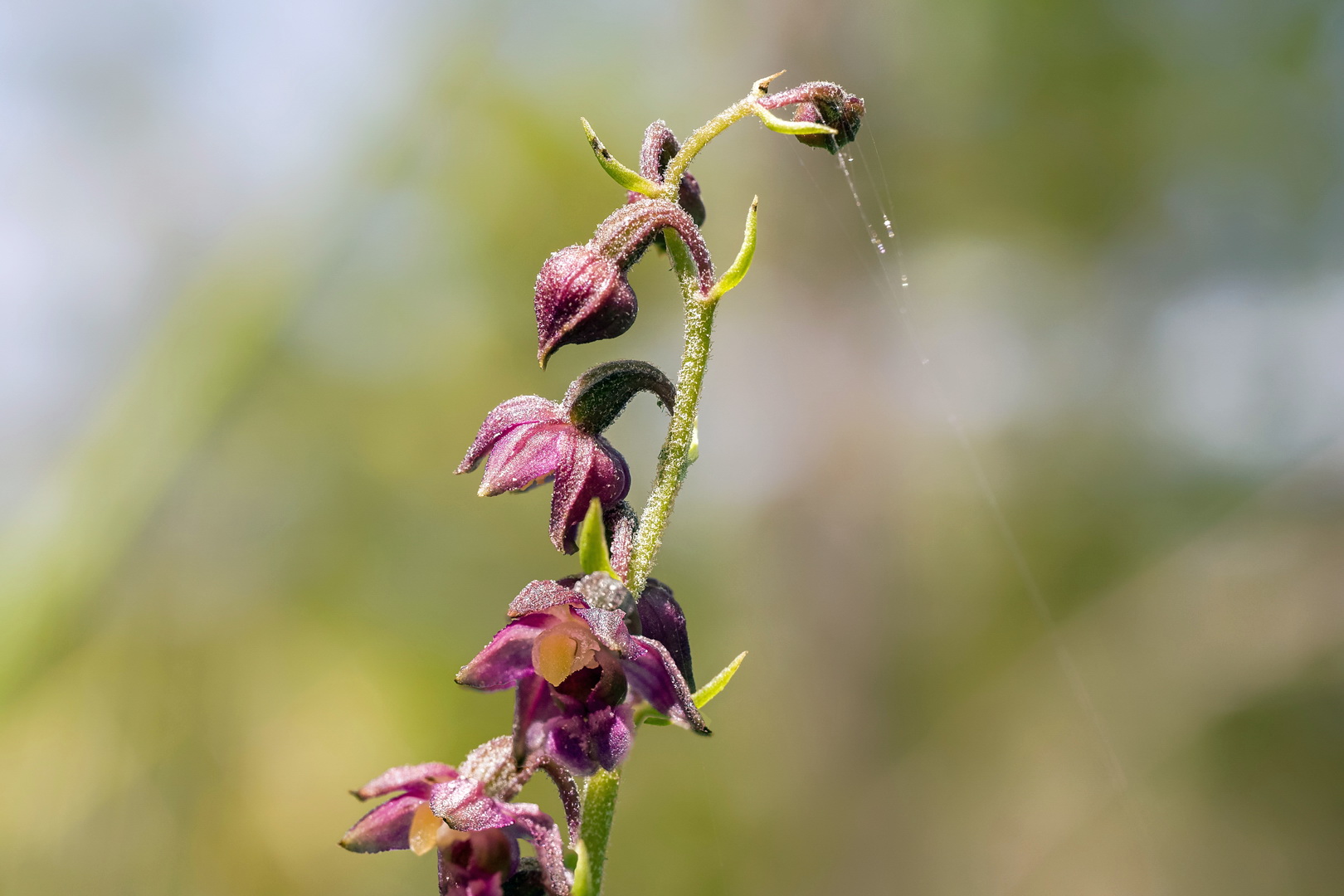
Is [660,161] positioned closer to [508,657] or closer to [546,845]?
[508,657]

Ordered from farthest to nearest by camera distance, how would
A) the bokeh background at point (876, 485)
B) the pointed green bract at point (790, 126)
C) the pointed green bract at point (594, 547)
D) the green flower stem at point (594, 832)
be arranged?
the bokeh background at point (876, 485) < the pointed green bract at point (790, 126) < the green flower stem at point (594, 832) < the pointed green bract at point (594, 547)

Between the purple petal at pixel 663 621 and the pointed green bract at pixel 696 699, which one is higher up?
the purple petal at pixel 663 621

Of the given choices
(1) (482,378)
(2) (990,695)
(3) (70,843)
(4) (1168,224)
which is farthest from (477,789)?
(4) (1168,224)

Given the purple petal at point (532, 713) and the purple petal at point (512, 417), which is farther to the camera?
the purple petal at point (512, 417)

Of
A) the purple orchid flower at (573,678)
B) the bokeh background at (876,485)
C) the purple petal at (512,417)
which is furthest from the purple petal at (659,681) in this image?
the bokeh background at (876,485)

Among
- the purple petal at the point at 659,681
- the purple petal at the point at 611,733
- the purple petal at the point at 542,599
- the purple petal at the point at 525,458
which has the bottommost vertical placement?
the purple petal at the point at 611,733

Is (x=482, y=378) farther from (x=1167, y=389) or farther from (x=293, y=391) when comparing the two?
(x=1167, y=389)

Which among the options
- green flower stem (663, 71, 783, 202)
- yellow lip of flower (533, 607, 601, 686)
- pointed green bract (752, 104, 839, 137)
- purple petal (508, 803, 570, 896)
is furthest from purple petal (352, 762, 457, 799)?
pointed green bract (752, 104, 839, 137)

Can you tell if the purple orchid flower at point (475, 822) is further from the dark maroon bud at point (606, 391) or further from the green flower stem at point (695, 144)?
the green flower stem at point (695, 144)
